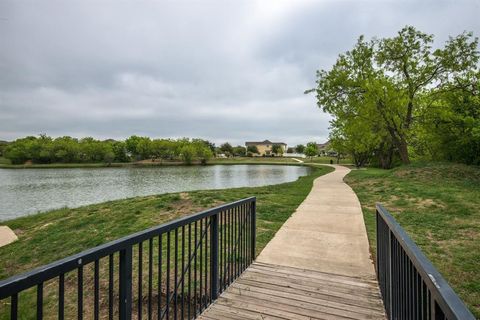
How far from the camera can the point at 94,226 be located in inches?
316

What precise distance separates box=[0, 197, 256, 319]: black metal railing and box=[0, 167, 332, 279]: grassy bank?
1441 millimetres

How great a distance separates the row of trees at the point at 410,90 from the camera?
55.7 feet

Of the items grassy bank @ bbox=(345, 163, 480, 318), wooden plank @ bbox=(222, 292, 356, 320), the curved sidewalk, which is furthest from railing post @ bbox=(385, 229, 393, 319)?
grassy bank @ bbox=(345, 163, 480, 318)

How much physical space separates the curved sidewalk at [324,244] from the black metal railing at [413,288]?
0.91 metres

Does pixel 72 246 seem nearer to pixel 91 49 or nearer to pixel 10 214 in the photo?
pixel 10 214

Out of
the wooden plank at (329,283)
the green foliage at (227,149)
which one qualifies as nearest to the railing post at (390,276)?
the wooden plank at (329,283)

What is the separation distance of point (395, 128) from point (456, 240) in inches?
601


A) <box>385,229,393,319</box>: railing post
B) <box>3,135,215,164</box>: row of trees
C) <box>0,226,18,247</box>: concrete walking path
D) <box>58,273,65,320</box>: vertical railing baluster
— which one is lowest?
<box>0,226,18,247</box>: concrete walking path

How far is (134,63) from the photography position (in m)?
21.3

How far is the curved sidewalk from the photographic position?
3994 mm

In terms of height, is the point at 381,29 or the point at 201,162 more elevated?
the point at 381,29

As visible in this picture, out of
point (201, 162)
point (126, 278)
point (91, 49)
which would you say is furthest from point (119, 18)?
point (201, 162)

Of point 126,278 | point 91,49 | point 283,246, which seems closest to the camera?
point 126,278

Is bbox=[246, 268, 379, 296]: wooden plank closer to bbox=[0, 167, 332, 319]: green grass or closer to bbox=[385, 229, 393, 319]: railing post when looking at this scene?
bbox=[385, 229, 393, 319]: railing post
